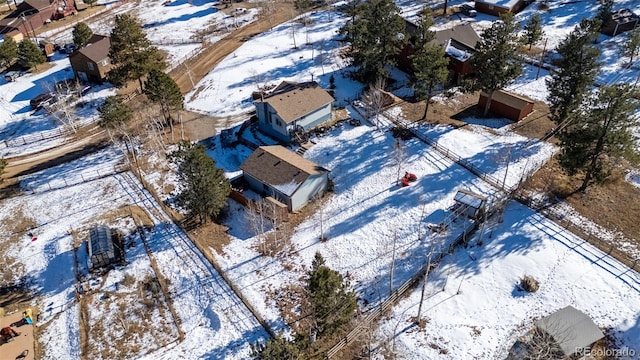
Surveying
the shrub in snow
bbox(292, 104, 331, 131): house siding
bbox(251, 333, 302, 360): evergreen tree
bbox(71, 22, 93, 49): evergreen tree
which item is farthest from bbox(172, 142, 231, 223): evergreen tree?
bbox(71, 22, 93, 49): evergreen tree

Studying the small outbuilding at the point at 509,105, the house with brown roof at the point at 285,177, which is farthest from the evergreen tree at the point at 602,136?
the house with brown roof at the point at 285,177

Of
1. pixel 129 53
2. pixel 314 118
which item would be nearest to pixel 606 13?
pixel 314 118

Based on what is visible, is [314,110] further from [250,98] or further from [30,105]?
[30,105]

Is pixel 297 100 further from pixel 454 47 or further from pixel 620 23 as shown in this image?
pixel 620 23

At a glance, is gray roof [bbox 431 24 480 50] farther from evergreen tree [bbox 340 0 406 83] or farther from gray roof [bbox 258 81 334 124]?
gray roof [bbox 258 81 334 124]

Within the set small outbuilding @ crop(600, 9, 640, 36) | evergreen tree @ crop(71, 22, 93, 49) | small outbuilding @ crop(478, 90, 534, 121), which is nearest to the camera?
small outbuilding @ crop(478, 90, 534, 121)

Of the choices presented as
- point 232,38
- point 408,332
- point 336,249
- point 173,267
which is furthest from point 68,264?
point 232,38

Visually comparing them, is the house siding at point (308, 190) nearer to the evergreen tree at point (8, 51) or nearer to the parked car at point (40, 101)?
the parked car at point (40, 101)
